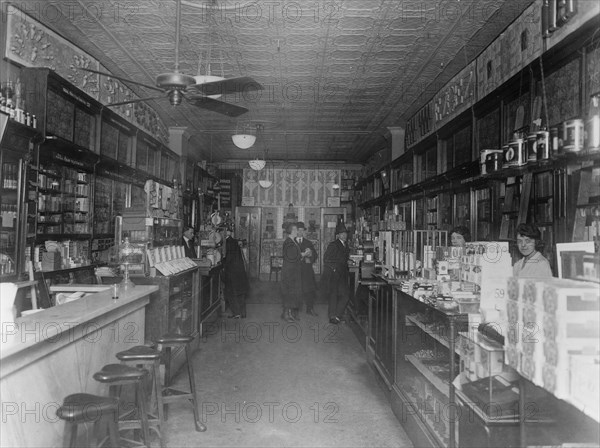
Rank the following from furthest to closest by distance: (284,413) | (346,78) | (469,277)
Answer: (346,78) < (284,413) < (469,277)

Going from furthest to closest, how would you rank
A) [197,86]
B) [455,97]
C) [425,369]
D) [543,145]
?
[455,97], [197,86], [425,369], [543,145]

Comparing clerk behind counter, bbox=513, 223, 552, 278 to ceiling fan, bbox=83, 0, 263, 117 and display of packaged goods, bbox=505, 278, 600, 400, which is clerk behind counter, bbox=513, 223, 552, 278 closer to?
display of packaged goods, bbox=505, 278, 600, 400

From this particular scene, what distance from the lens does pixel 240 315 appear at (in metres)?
8.33

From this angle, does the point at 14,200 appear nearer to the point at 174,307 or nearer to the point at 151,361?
the point at 174,307

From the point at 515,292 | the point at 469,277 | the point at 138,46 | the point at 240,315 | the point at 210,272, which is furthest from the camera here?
the point at 240,315

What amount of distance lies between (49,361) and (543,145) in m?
Answer: 3.03

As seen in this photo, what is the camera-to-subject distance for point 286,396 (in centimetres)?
457

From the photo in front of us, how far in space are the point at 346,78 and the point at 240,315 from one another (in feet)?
14.0

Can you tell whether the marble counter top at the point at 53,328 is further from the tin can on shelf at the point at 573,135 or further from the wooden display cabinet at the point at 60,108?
the tin can on shelf at the point at 573,135

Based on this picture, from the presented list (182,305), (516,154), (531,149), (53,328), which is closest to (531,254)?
(516,154)

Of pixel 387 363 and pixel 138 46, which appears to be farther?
pixel 138 46

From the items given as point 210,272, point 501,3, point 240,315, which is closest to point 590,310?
point 501,3

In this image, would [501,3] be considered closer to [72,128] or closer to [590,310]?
[590,310]

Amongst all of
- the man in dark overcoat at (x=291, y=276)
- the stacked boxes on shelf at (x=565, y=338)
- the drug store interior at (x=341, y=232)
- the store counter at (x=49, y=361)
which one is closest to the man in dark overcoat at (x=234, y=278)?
the drug store interior at (x=341, y=232)
